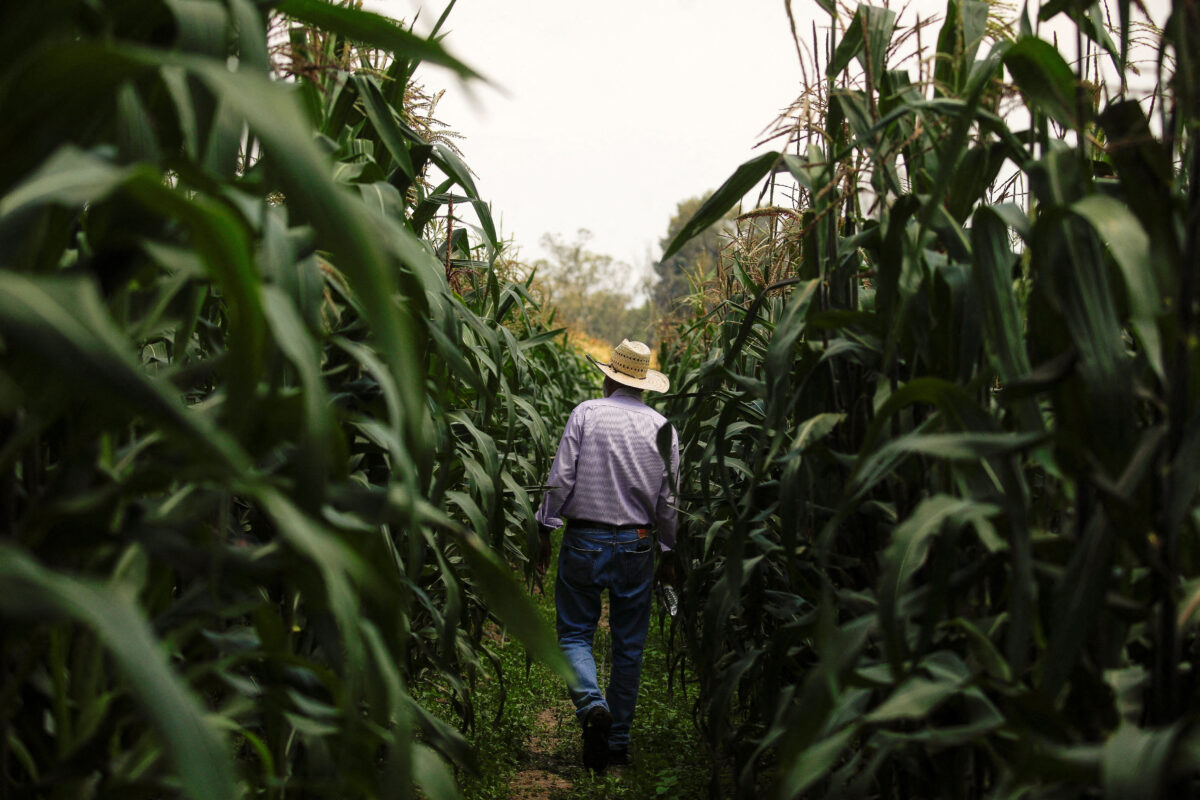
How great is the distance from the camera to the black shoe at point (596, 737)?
319cm

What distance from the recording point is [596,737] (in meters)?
3.26

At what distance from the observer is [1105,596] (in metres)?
0.94

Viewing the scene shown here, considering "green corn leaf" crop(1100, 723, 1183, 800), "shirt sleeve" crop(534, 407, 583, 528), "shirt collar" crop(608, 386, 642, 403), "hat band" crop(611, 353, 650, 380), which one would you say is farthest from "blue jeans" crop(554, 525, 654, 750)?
"green corn leaf" crop(1100, 723, 1183, 800)

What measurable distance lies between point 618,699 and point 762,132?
248cm

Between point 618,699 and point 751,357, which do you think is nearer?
point 751,357

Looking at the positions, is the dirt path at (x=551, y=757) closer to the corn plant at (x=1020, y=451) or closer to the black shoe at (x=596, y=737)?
the black shoe at (x=596, y=737)

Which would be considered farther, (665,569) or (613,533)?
(665,569)

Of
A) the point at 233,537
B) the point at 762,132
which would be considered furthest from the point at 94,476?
the point at 762,132

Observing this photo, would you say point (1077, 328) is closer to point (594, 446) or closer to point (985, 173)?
point (985, 173)

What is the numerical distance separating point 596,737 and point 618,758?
0.92 feet

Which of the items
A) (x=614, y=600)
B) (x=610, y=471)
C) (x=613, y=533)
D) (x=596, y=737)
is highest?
(x=610, y=471)

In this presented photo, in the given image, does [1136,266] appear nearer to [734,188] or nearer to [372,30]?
[734,188]

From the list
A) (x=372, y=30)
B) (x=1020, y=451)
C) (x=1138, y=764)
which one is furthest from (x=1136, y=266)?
(x=372, y=30)

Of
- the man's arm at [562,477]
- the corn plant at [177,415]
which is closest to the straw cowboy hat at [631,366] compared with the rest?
the man's arm at [562,477]
